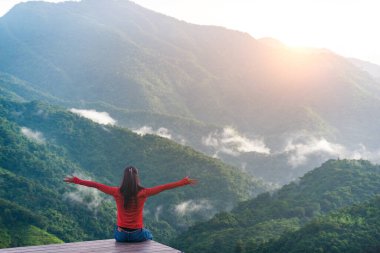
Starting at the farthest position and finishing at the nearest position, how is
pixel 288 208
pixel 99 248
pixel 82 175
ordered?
pixel 82 175
pixel 288 208
pixel 99 248

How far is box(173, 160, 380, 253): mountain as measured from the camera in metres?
50.2

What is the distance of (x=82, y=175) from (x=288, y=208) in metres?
56.6

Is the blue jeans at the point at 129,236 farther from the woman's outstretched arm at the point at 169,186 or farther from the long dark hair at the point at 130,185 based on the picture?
the woman's outstretched arm at the point at 169,186

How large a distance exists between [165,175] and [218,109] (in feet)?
321

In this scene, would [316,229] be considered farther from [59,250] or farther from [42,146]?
[42,146]

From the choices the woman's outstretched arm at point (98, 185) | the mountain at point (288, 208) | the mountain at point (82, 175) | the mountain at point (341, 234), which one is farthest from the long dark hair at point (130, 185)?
the mountain at point (82, 175)

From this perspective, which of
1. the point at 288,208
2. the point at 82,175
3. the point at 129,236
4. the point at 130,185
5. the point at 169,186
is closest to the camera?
the point at 169,186

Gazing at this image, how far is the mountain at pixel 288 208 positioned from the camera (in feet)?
165

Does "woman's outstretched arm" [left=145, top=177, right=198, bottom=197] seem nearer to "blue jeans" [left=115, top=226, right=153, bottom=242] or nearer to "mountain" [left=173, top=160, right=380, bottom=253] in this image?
"blue jeans" [left=115, top=226, right=153, bottom=242]

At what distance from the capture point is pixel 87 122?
11881cm

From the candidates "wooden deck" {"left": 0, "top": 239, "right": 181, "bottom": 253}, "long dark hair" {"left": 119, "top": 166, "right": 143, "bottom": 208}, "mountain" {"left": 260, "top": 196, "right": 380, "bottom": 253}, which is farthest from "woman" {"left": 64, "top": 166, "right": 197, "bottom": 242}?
"mountain" {"left": 260, "top": 196, "right": 380, "bottom": 253}

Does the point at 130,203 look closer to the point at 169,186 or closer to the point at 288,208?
the point at 169,186

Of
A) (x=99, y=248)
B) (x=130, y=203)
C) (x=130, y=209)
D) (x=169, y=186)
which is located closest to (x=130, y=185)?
(x=130, y=203)

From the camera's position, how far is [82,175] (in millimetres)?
101000
